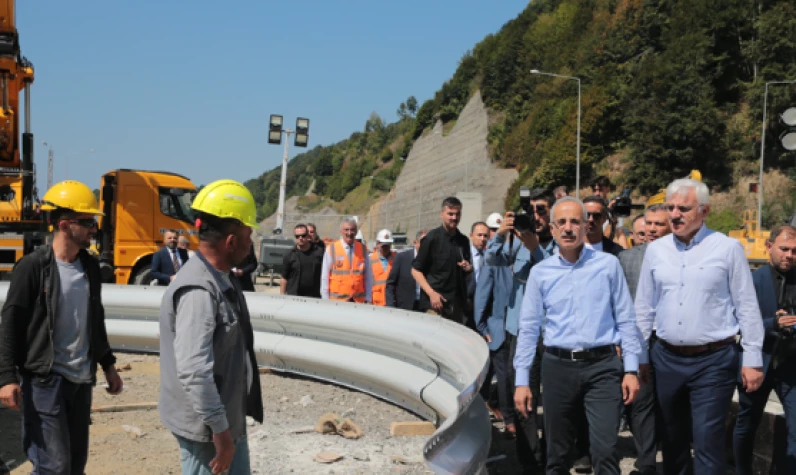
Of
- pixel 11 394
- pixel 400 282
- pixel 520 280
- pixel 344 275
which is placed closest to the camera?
pixel 11 394

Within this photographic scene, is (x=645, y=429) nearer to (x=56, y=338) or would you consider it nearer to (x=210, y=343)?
(x=210, y=343)

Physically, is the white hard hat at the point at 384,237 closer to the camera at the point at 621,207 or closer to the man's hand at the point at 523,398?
the camera at the point at 621,207

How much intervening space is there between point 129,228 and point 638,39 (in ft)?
142

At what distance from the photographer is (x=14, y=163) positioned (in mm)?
18594

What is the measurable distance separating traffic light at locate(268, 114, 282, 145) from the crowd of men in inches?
691

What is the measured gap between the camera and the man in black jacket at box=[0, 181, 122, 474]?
3871 mm

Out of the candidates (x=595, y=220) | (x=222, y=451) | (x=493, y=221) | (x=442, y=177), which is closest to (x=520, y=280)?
(x=595, y=220)

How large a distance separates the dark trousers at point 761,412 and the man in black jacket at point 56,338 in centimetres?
401

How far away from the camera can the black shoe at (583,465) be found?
579cm

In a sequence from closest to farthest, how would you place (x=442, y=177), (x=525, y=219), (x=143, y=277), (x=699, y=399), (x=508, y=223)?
(x=699, y=399)
(x=525, y=219)
(x=508, y=223)
(x=143, y=277)
(x=442, y=177)

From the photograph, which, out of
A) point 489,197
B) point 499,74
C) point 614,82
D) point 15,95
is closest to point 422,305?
point 15,95

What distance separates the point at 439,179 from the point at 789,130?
65.5 metres

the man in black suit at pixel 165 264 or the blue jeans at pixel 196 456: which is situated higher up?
the man in black suit at pixel 165 264

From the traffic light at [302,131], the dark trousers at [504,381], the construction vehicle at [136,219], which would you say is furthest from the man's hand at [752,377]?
the traffic light at [302,131]
